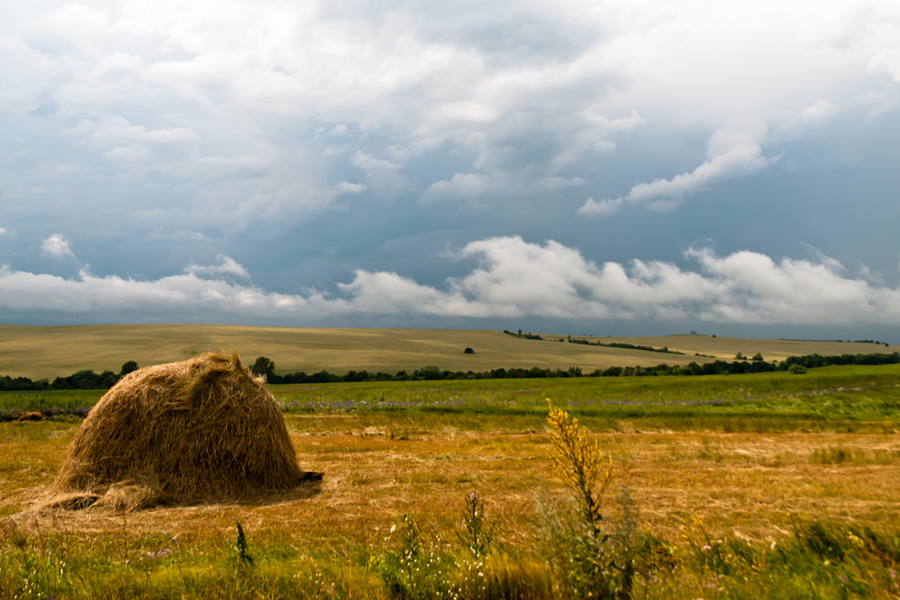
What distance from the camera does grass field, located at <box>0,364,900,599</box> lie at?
459 centimetres

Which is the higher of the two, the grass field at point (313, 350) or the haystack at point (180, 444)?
the haystack at point (180, 444)

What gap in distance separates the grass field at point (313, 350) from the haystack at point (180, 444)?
44.4 metres

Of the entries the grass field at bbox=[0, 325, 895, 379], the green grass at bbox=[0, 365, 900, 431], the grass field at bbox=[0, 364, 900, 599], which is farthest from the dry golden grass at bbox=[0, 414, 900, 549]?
the grass field at bbox=[0, 325, 895, 379]

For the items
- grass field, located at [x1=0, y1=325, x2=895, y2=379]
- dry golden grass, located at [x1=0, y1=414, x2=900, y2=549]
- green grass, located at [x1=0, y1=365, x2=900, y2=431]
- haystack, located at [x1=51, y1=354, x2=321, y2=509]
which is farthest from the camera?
grass field, located at [x1=0, y1=325, x2=895, y2=379]

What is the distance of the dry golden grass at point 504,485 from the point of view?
801 centimetres

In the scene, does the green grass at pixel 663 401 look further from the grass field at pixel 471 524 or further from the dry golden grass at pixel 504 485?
Result: the dry golden grass at pixel 504 485

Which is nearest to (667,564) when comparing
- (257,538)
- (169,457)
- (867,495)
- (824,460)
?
(257,538)

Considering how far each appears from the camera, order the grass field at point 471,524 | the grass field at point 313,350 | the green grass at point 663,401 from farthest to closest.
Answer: the grass field at point 313,350
the green grass at point 663,401
the grass field at point 471,524

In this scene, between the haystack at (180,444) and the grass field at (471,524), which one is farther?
the haystack at (180,444)

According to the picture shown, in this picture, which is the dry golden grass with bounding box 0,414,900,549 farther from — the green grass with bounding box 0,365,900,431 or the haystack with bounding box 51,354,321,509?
the green grass with bounding box 0,365,900,431

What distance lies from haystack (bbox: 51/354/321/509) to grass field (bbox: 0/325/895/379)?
4438cm

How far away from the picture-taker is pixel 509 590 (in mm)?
4383

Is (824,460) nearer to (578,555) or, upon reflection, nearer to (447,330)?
(578,555)

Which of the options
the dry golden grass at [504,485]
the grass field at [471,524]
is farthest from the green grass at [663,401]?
the dry golden grass at [504,485]
